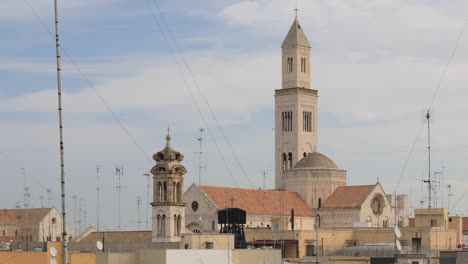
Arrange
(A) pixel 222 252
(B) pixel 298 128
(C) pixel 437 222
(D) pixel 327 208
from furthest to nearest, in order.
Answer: (B) pixel 298 128 < (D) pixel 327 208 < (C) pixel 437 222 < (A) pixel 222 252

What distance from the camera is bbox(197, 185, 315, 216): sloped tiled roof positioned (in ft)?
413

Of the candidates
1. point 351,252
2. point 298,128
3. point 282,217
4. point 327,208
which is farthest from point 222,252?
point 298,128

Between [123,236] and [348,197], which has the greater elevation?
[348,197]

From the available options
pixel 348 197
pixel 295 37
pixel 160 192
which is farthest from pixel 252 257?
pixel 295 37

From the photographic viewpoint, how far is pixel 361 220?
132 m

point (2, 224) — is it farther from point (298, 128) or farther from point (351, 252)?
point (351, 252)

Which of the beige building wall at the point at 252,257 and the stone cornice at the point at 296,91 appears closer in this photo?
the beige building wall at the point at 252,257

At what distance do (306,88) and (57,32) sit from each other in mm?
106625

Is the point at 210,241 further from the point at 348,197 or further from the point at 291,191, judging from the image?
the point at 291,191

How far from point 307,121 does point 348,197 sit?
55.5 ft

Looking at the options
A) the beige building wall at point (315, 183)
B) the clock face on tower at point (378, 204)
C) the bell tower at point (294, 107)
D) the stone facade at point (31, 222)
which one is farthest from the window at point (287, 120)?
the stone facade at point (31, 222)

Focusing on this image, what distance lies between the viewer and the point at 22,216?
588 ft

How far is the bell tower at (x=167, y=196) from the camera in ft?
342

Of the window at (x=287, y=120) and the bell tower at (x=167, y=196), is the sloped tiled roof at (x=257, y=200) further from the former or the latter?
the bell tower at (x=167, y=196)
